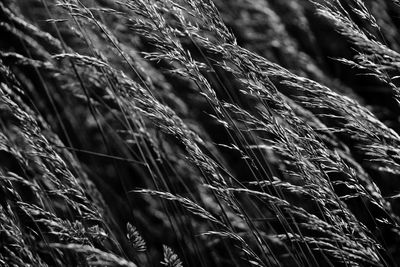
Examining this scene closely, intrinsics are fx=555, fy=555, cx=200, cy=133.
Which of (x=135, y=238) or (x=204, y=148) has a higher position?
(x=135, y=238)

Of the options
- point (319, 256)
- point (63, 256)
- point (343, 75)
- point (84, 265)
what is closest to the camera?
point (84, 265)

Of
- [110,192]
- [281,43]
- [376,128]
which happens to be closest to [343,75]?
[281,43]

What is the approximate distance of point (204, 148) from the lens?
261cm

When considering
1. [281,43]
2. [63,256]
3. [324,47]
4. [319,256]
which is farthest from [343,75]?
[63,256]

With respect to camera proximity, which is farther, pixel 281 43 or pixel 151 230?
pixel 281 43

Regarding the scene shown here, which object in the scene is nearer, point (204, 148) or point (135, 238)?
point (135, 238)

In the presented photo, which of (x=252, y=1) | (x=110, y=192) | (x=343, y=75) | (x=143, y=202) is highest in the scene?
(x=252, y=1)

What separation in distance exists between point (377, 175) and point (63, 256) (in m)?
1.62

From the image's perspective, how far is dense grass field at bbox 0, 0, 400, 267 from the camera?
1.62 m

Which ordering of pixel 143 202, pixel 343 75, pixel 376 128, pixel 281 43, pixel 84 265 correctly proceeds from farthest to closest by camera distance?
pixel 343 75 < pixel 143 202 < pixel 281 43 < pixel 84 265 < pixel 376 128

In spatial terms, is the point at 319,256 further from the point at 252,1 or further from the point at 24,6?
the point at 24,6

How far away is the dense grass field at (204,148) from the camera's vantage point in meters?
1.62

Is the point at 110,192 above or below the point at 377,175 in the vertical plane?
below

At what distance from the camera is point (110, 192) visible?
284cm
